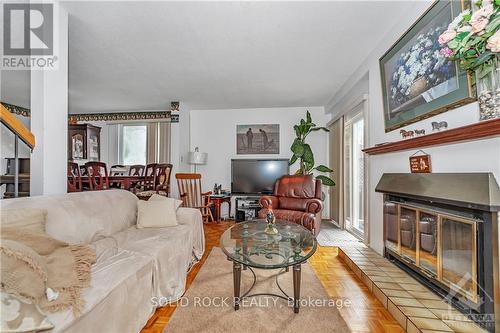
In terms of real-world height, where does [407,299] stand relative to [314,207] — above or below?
below

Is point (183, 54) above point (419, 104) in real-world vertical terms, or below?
above

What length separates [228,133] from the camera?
5.18m

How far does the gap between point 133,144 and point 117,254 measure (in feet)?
15.9

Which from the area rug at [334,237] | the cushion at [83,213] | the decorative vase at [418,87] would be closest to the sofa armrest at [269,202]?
the area rug at [334,237]

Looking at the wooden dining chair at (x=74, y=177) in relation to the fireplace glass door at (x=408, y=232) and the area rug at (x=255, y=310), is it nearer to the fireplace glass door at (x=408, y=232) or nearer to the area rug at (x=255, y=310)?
the area rug at (x=255, y=310)

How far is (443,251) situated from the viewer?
1.61 m

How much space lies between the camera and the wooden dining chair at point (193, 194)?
4.25m

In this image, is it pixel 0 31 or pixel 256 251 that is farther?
pixel 0 31

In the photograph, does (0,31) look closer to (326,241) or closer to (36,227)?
(36,227)

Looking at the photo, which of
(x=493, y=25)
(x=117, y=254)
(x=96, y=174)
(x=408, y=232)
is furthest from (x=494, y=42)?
(x=96, y=174)

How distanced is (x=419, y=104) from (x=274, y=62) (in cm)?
180

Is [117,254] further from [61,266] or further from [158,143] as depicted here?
[158,143]

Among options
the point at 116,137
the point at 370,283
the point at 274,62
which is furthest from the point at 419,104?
the point at 116,137

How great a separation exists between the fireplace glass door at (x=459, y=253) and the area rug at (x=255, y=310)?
2.51 ft
